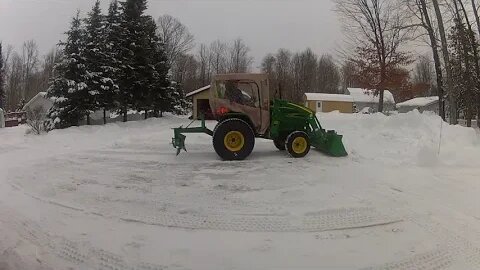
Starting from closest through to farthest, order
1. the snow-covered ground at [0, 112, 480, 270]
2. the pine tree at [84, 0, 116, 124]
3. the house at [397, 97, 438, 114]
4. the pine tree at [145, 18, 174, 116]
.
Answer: the snow-covered ground at [0, 112, 480, 270] < the pine tree at [84, 0, 116, 124] < the pine tree at [145, 18, 174, 116] < the house at [397, 97, 438, 114]

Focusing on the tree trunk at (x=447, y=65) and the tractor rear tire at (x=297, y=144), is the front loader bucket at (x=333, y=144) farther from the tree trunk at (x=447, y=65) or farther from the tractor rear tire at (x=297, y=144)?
the tree trunk at (x=447, y=65)

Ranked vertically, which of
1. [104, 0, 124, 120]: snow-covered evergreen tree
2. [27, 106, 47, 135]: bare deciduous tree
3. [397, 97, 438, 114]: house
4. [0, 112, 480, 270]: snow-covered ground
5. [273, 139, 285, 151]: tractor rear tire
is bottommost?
[0, 112, 480, 270]: snow-covered ground

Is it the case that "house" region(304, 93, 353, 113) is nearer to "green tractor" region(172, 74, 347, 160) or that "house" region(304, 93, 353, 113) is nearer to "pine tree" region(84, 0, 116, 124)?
"pine tree" region(84, 0, 116, 124)

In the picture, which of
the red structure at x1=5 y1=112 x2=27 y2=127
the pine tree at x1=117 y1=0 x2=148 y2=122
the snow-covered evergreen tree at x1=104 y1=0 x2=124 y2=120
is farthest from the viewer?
the red structure at x1=5 y1=112 x2=27 y2=127

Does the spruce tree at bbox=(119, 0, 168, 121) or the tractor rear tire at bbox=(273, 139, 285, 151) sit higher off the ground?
the spruce tree at bbox=(119, 0, 168, 121)

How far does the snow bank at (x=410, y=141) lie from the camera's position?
392 inches

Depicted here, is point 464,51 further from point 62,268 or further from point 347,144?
point 62,268

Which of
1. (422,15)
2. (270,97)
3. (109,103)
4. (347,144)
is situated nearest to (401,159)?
(347,144)

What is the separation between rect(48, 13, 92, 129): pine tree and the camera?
20250 mm

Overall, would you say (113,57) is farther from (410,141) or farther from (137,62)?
(410,141)

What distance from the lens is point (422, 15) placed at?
20781 millimetres

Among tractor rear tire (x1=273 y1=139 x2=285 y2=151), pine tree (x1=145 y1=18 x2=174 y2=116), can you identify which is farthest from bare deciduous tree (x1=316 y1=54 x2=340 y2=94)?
tractor rear tire (x1=273 y1=139 x2=285 y2=151)

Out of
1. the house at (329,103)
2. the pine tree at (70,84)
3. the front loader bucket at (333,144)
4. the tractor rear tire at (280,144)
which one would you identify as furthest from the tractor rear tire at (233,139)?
the house at (329,103)

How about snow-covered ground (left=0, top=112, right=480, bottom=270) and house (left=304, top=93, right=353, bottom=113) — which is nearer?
snow-covered ground (left=0, top=112, right=480, bottom=270)
